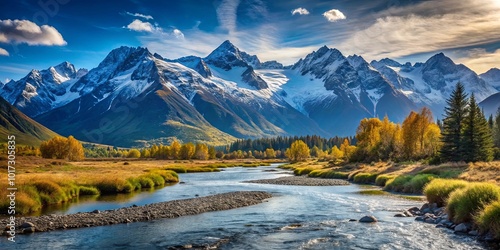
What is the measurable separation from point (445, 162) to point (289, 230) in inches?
2396

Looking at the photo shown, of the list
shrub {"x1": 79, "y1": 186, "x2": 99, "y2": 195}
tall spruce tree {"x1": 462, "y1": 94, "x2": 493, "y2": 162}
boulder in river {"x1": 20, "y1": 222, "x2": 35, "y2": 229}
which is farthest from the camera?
tall spruce tree {"x1": 462, "y1": 94, "x2": 493, "y2": 162}

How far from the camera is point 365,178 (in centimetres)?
8550

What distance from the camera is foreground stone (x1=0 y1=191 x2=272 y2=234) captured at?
3444 centimetres

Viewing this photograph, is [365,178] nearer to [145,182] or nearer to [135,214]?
[145,182]

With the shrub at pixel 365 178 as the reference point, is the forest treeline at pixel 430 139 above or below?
above

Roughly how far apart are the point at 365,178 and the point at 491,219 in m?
58.9

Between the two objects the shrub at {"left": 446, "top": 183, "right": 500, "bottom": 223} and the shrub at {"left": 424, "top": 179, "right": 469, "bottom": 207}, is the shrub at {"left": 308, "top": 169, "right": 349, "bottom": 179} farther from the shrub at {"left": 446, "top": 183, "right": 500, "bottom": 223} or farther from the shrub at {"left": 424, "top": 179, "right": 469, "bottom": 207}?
the shrub at {"left": 446, "top": 183, "right": 500, "bottom": 223}

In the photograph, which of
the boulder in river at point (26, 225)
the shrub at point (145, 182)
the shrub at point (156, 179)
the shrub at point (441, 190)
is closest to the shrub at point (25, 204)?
the boulder in river at point (26, 225)

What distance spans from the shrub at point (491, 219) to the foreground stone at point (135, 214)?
27.6 m

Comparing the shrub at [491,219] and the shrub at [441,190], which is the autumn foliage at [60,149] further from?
the shrub at [491,219]

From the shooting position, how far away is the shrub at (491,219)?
87.9ft

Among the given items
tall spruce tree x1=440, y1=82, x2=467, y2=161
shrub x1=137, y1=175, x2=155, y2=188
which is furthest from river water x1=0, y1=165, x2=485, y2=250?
tall spruce tree x1=440, y1=82, x2=467, y2=161

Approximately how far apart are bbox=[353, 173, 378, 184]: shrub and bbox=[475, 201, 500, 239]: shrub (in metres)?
55.5

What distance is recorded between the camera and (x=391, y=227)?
34.4 m
